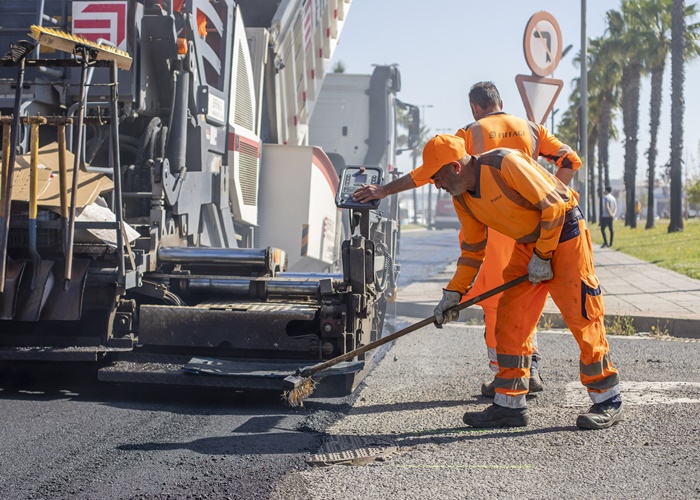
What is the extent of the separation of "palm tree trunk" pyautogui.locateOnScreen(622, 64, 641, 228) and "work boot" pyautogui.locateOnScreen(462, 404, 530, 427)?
106ft

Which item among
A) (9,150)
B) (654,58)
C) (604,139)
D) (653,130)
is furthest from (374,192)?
(604,139)

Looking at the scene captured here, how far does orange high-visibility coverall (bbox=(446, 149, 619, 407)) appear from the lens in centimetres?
428

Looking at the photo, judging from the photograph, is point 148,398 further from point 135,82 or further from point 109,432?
point 135,82

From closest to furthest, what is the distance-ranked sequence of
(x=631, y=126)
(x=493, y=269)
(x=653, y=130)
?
(x=493, y=269) < (x=653, y=130) < (x=631, y=126)

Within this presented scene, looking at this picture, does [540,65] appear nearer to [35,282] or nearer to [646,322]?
[646,322]

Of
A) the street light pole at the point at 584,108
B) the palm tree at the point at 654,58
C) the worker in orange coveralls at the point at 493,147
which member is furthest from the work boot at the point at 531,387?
the palm tree at the point at 654,58

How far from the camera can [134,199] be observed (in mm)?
5812

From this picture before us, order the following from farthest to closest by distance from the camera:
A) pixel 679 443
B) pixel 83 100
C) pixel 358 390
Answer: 1. pixel 358 390
2. pixel 83 100
3. pixel 679 443

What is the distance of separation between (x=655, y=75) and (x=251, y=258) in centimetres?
3177

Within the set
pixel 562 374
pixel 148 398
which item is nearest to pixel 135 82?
pixel 148 398

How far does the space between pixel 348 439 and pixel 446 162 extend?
1.36 metres

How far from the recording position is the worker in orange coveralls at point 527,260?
429 centimetres

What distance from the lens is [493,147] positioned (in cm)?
514

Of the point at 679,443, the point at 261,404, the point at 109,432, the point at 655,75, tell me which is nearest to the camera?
the point at 679,443
